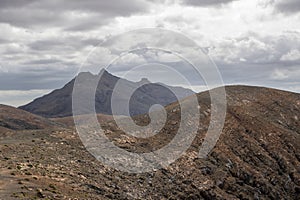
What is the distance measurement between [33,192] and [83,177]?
458 inches

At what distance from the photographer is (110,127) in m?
77.1

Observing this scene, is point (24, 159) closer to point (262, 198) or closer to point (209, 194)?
point (209, 194)

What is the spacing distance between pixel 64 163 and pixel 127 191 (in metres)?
10.3

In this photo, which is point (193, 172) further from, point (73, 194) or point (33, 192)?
point (33, 192)

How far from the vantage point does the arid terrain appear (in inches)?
1786

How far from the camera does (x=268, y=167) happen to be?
75.1 metres

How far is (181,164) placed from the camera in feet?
217

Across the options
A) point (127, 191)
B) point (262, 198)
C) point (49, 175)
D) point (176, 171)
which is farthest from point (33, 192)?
point (262, 198)

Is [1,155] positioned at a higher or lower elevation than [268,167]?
higher

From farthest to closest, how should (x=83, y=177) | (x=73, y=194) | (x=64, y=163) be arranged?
(x=64, y=163) < (x=83, y=177) < (x=73, y=194)

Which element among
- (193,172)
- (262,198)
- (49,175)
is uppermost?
(49,175)

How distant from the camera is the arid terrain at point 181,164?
149ft

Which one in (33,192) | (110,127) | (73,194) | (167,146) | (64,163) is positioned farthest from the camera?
(110,127)

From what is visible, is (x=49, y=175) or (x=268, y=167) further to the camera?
(x=268, y=167)
